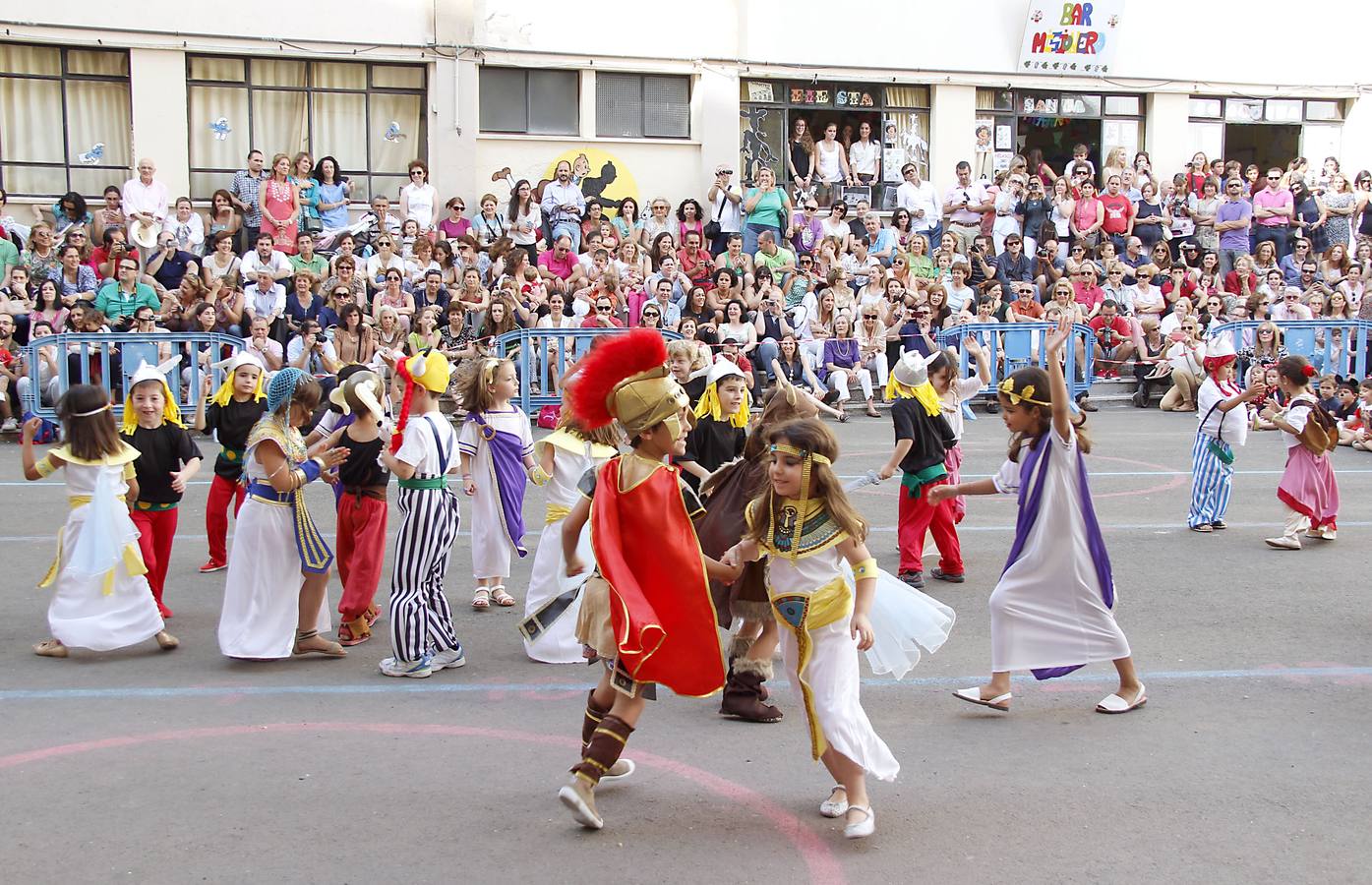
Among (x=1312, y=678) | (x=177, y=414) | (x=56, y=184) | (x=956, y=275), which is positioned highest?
(x=56, y=184)

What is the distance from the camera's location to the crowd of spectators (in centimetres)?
1703

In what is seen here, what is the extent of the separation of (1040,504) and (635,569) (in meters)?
2.17

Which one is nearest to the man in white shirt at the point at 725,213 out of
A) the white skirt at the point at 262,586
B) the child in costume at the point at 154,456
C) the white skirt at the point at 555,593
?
the white skirt at the point at 555,593

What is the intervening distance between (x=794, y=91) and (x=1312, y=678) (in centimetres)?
1890

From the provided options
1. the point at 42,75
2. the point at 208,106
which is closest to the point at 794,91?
the point at 208,106

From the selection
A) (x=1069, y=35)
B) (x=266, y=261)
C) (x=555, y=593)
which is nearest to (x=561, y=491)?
(x=555, y=593)

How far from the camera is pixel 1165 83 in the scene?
25.7 meters

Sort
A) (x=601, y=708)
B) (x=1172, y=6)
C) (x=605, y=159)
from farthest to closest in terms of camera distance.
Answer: (x=1172, y=6) < (x=605, y=159) < (x=601, y=708)

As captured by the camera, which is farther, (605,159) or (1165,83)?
(1165,83)

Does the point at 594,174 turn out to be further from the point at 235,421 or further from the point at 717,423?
the point at 717,423

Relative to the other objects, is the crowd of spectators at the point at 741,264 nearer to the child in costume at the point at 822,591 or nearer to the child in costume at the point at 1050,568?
the child in costume at the point at 1050,568

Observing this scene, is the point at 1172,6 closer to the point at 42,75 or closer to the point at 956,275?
the point at 956,275

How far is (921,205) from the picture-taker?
23.1 metres

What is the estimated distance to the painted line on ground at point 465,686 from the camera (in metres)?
6.67
